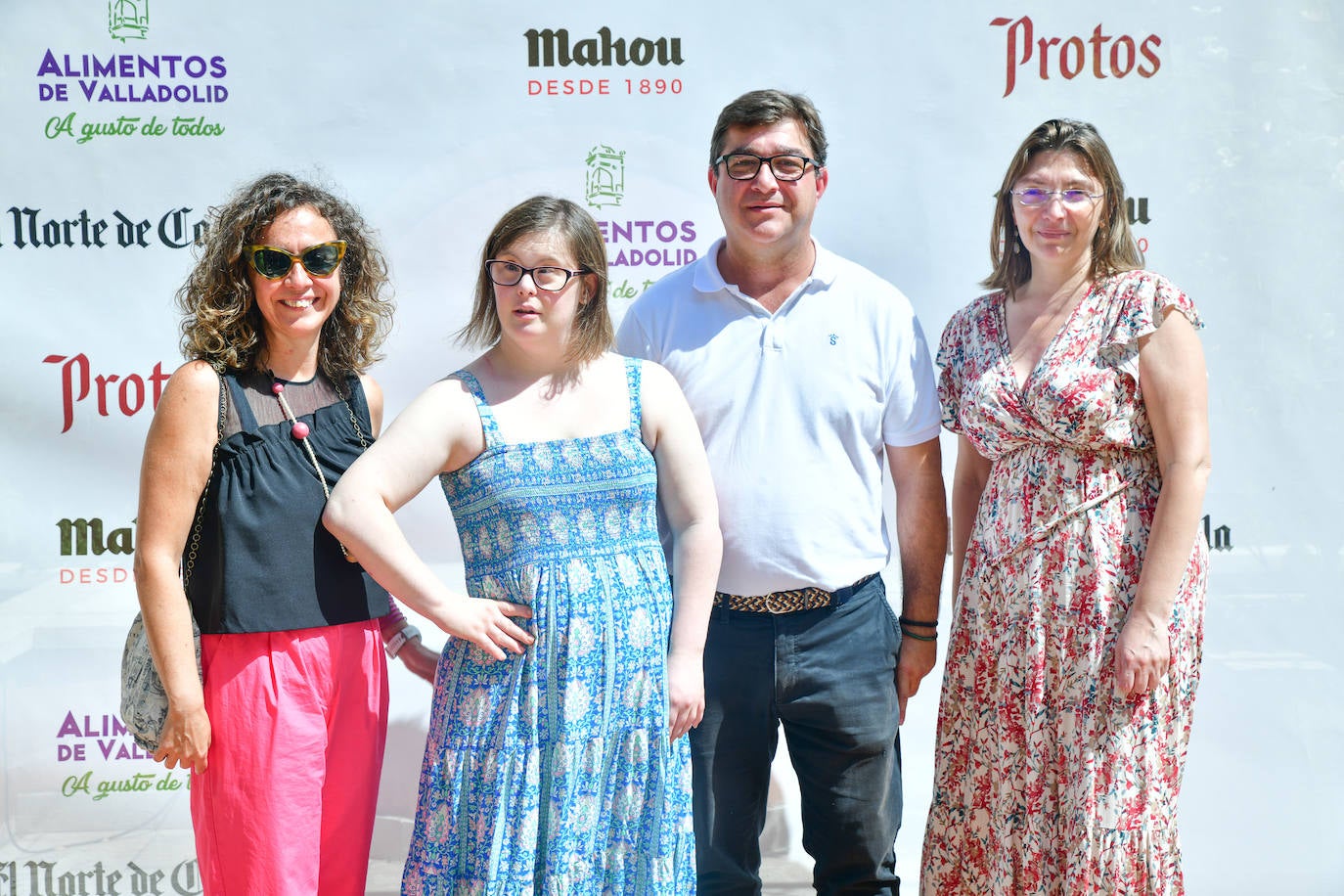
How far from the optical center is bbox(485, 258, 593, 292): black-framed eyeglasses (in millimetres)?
2012

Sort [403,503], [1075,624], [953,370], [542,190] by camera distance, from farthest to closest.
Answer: [542,190]
[953,370]
[1075,624]
[403,503]

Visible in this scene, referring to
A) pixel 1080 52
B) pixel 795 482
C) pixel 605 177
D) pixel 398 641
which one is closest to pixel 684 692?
pixel 795 482

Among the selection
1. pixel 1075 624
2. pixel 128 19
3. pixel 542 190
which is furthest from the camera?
pixel 542 190

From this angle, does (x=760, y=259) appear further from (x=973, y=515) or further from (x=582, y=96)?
(x=582, y=96)

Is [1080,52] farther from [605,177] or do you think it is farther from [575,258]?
[575,258]

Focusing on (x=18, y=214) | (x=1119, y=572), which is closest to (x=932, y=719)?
(x=1119, y=572)

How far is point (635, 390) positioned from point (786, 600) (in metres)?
0.57

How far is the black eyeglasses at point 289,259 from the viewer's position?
2.06 metres

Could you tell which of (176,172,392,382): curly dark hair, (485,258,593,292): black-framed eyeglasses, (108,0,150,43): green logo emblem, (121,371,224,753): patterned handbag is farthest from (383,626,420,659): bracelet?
(108,0,150,43): green logo emblem

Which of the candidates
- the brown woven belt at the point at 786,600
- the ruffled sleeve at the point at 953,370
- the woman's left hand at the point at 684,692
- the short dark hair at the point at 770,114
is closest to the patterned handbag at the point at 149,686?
the woman's left hand at the point at 684,692

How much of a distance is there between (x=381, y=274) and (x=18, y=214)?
4.29 ft

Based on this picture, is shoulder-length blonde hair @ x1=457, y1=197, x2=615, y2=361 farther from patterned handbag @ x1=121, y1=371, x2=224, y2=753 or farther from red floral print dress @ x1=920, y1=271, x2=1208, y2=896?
red floral print dress @ x1=920, y1=271, x2=1208, y2=896

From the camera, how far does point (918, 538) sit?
2469mm

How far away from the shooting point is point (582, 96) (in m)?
3.05
